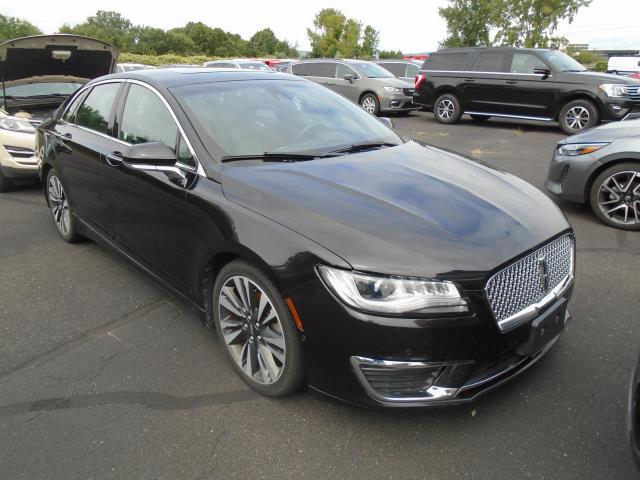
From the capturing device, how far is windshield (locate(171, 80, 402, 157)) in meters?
3.03

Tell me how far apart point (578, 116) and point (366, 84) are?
5.74 meters

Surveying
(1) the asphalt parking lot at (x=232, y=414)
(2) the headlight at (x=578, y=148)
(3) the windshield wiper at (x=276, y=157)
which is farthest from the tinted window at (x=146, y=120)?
(2) the headlight at (x=578, y=148)

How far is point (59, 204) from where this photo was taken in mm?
4789

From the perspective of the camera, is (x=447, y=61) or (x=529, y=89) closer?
(x=529, y=89)

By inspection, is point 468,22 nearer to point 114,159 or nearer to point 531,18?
point 531,18

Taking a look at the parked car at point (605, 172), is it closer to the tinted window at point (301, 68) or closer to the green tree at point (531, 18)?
the tinted window at point (301, 68)

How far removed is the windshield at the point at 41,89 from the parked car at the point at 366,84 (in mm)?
7535

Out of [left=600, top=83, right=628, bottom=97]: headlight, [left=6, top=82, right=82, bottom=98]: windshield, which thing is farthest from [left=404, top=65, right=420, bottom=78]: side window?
[left=6, top=82, right=82, bottom=98]: windshield

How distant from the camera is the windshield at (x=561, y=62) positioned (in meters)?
10.8

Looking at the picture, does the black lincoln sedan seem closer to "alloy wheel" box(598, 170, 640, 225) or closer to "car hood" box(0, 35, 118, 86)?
"alloy wheel" box(598, 170, 640, 225)

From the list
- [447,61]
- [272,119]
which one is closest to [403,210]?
[272,119]

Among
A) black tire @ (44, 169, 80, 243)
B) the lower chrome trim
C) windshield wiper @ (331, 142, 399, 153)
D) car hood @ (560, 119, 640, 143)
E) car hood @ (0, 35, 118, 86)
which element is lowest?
black tire @ (44, 169, 80, 243)

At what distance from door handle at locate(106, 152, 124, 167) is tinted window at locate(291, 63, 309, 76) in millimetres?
12877

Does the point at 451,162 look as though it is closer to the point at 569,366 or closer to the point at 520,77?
the point at 569,366
